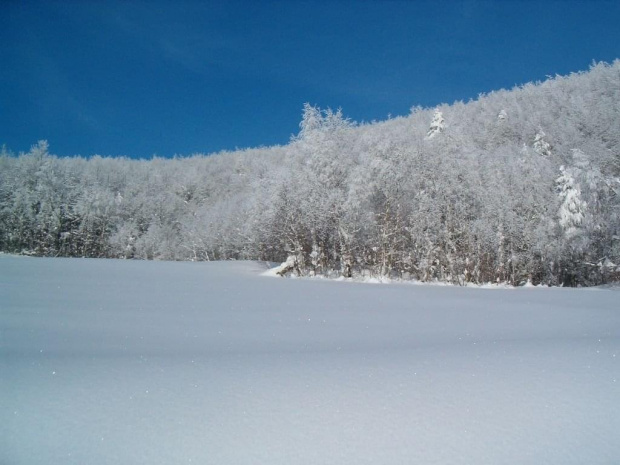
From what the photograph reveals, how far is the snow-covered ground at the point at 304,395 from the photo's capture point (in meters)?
2.71

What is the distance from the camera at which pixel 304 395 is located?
338cm

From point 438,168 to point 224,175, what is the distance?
2714 inches

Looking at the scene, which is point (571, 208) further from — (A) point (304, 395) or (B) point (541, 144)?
(A) point (304, 395)

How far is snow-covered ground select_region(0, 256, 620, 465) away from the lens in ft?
8.87

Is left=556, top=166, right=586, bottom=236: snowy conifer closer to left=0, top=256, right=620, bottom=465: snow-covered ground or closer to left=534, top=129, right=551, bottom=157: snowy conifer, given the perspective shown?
left=534, top=129, right=551, bottom=157: snowy conifer

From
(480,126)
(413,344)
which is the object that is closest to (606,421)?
(413,344)

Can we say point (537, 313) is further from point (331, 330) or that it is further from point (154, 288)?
point (154, 288)

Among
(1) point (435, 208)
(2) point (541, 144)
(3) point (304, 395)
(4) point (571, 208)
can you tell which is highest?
(2) point (541, 144)

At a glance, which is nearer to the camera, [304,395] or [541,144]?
[304,395]

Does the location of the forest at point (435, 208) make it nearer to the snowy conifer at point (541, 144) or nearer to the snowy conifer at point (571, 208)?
the snowy conifer at point (571, 208)

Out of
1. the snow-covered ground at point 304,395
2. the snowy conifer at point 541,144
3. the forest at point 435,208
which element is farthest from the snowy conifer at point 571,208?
the snow-covered ground at point 304,395

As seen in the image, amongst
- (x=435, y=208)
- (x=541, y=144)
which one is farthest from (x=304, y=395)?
(x=541, y=144)

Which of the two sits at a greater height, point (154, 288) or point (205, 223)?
point (205, 223)

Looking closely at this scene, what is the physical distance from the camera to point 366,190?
25.5 metres
